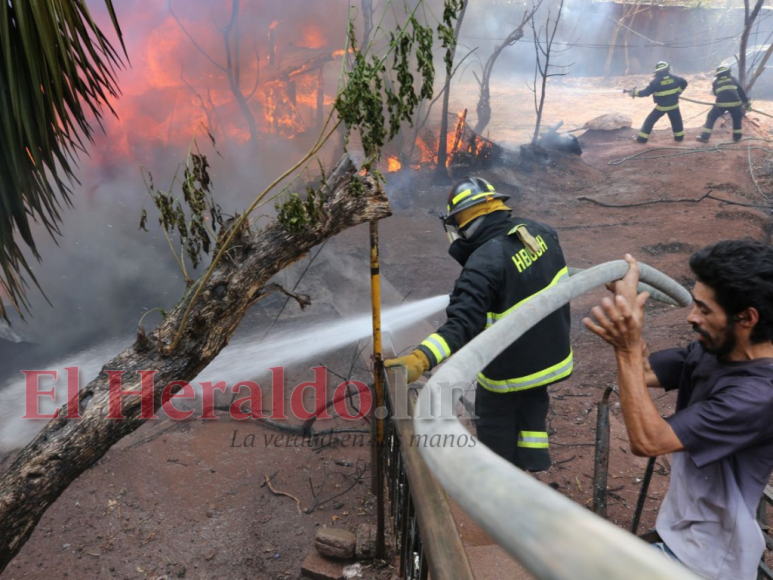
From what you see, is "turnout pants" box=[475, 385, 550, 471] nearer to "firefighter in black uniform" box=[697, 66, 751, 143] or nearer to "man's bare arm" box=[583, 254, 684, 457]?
"man's bare arm" box=[583, 254, 684, 457]

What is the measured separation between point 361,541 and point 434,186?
9.94 m

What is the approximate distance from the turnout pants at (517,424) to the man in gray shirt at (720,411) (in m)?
1.54

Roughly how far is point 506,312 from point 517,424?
0.92 meters

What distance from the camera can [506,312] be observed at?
2.95m

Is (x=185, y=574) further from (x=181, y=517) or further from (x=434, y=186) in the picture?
(x=434, y=186)

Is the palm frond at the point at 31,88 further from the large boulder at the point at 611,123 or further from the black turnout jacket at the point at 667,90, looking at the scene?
the large boulder at the point at 611,123

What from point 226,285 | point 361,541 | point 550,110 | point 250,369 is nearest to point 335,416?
point 250,369

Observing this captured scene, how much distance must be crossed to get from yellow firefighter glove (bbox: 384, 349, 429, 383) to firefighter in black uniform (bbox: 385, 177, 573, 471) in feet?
0.22

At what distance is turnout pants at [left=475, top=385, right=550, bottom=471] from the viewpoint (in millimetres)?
3328

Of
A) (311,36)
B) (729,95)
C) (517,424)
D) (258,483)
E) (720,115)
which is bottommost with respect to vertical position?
Answer: (258,483)

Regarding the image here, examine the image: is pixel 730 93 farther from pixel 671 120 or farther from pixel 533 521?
pixel 533 521

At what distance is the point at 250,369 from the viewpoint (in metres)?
5.93

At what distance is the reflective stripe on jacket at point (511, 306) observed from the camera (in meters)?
2.82

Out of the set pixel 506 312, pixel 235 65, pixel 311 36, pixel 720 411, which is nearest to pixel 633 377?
pixel 720 411
